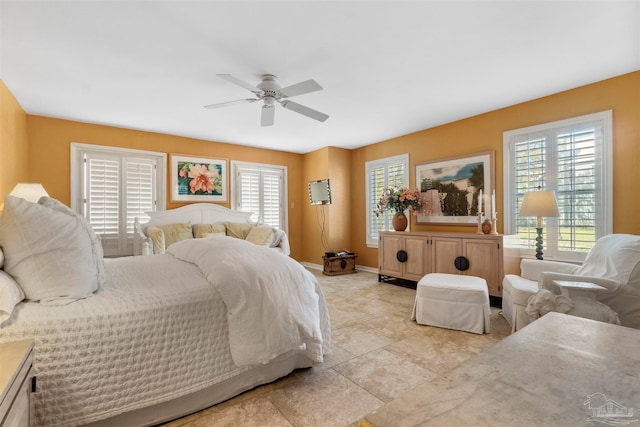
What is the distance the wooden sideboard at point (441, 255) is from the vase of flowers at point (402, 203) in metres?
0.24

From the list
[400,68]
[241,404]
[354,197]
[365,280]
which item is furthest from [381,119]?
[241,404]

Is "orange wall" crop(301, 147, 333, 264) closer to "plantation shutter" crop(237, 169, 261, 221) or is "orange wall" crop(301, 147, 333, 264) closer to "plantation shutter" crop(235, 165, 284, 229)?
"plantation shutter" crop(235, 165, 284, 229)

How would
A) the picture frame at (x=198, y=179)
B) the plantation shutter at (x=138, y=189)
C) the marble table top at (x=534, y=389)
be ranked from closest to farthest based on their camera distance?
1. the marble table top at (x=534, y=389)
2. the plantation shutter at (x=138, y=189)
3. the picture frame at (x=198, y=179)

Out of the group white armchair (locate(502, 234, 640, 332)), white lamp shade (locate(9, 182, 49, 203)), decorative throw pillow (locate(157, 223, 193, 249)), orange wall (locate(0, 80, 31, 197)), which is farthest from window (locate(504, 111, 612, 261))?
orange wall (locate(0, 80, 31, 197))

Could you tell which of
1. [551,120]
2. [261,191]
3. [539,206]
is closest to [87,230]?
[539,206]

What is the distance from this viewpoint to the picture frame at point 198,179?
479 cm

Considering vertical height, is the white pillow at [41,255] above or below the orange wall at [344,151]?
below

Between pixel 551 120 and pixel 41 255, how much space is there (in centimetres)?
462

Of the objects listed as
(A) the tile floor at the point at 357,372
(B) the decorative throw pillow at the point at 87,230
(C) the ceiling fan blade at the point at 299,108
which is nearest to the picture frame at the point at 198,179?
(C) the ceiling fan blade at the point at 299,108

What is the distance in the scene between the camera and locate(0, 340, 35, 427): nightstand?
80 cm

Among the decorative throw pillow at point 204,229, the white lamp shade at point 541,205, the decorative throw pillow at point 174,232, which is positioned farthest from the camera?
the decorative throw pillow at point 204,229

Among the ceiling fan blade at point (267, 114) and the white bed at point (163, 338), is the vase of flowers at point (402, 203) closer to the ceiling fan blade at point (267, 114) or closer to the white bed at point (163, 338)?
the ceiling fan blade at point (267, 114)

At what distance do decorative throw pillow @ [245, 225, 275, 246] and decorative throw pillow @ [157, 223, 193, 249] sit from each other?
36.6 inches

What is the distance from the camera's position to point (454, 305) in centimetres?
272
